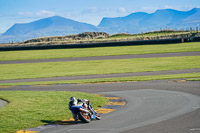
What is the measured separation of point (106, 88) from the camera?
937 inches

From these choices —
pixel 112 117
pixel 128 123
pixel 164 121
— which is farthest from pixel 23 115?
pixel 164 121

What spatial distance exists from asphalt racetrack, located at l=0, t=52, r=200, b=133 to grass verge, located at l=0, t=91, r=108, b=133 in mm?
1357

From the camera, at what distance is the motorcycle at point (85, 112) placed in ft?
41.3

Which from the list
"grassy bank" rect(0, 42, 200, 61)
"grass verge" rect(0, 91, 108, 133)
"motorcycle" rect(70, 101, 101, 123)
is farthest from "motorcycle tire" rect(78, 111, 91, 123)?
"grassy bank" rect(0, 42, 200, 61)

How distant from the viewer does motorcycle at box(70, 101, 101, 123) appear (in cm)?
1259

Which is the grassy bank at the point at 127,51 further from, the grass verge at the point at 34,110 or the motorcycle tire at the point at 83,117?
the motorcycle tire at the point at 83,117

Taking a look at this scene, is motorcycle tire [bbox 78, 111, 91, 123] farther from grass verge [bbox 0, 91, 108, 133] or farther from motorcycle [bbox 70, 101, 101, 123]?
grass verge [bbox 0, 91, 108, 133]

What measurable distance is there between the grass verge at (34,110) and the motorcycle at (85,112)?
4.27 feet

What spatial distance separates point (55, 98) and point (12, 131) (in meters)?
6.63

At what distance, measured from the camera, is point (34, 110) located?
49.5 feet

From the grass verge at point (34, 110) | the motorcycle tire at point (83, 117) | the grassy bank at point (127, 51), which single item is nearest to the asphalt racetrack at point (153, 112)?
the motorcycle tire at point (83, 117)

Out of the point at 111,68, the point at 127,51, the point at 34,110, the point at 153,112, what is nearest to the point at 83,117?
the point at 153,112

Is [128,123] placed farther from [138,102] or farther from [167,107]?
[138,102]

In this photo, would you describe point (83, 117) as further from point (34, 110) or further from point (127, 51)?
point (127, 51)
